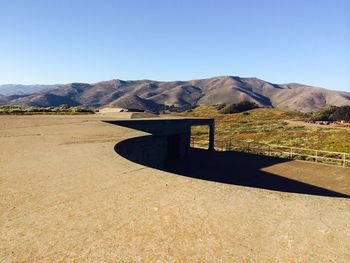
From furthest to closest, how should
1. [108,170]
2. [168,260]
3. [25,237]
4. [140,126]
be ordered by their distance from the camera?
[140,126], [108,170], [25,237], [168,260]

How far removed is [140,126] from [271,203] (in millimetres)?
15043

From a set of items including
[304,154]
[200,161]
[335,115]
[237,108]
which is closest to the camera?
[200,161]

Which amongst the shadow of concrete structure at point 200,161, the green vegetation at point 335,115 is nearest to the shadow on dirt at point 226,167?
the shadow of concrete structure at point 200,161

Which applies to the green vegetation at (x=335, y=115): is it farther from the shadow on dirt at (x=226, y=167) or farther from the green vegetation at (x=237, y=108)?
the shadow on dirt at (x=226, y=167)

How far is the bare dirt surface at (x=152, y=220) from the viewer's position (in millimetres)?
3934

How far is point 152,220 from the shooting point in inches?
192

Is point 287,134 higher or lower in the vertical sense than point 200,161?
higher

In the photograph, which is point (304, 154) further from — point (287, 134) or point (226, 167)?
point (287, 134)

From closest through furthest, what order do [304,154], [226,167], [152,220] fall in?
[152,220]
[226,167]
[304,154]

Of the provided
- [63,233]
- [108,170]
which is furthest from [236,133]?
[63,233]

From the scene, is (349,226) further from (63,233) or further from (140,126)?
(140,126)

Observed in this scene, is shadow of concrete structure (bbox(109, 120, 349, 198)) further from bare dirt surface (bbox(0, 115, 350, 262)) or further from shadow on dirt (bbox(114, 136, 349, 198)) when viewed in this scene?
bare dirt surface (bbox(0, 115, 350, 262))

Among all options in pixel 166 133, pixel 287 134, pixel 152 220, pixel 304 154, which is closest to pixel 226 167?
pixel 166 133

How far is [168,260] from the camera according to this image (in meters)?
3.76
